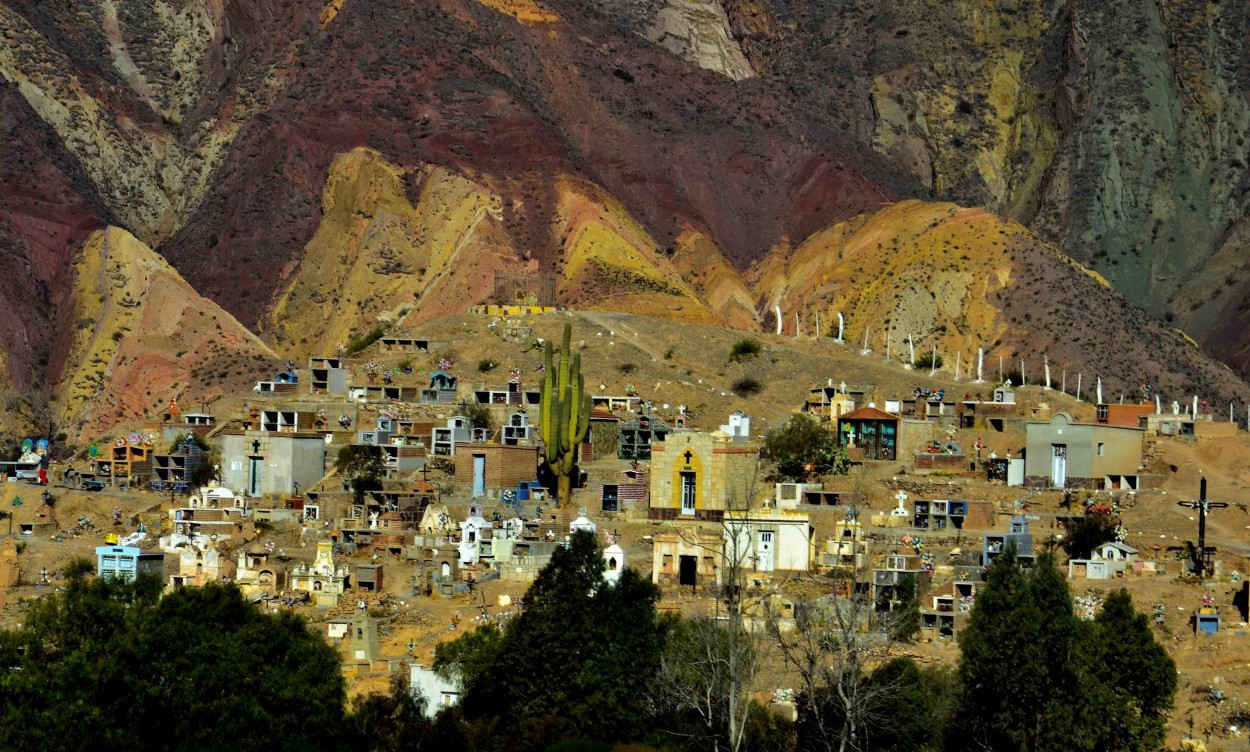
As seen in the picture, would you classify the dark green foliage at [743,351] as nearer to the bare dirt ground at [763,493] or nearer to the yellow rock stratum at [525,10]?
the bare dirt ground at [763,493]

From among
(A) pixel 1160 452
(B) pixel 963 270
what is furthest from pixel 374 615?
(B) pixel 963 270

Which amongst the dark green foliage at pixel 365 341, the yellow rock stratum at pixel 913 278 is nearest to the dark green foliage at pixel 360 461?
the dark green foliage at pixel 365 341

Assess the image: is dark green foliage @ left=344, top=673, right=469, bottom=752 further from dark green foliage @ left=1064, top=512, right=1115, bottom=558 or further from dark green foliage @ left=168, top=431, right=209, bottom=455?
dark green foliage @ left=168, top=431, right=209, bottom=455

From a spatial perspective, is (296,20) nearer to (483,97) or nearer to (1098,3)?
(483,97)

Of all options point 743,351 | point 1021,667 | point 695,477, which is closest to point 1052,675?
point 1021,667

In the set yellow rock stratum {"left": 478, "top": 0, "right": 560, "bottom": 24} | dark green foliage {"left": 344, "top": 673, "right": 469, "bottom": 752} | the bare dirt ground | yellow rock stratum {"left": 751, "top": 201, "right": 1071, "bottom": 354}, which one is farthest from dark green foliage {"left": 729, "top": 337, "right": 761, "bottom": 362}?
dark green foliage {"left": 344, "top": 673, "right": 469, "bottom": 752}
